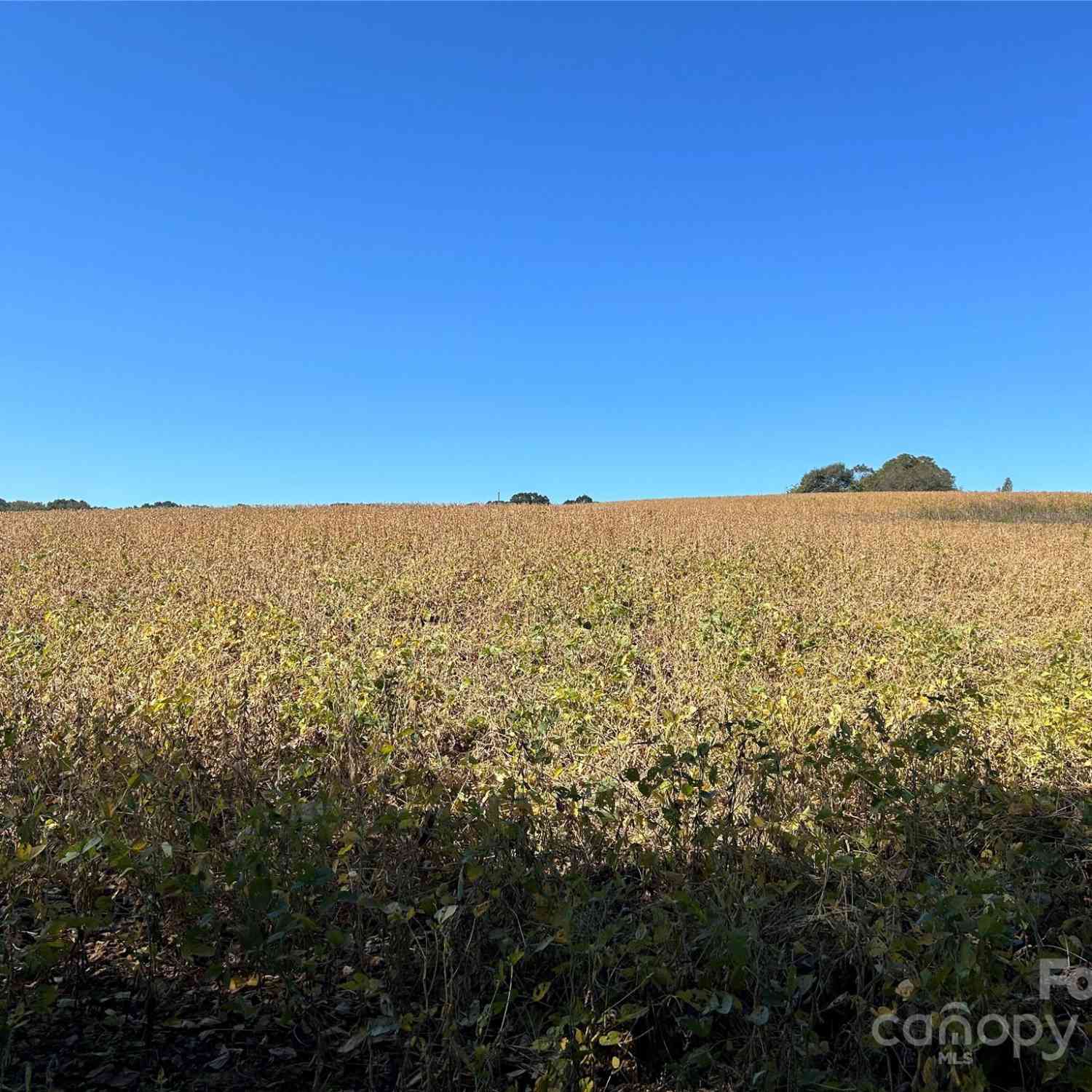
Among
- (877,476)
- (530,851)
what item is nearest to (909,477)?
(877,476)

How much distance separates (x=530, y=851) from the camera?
12.1 feet

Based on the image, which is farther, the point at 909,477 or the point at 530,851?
the point at 909,477

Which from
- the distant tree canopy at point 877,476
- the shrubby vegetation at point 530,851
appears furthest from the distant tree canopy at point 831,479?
the shrubby vegetation at point 530,851

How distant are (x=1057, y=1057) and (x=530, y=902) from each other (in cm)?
212

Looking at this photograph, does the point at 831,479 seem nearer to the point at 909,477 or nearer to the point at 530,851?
the point at 909,477

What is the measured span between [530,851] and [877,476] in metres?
92.1

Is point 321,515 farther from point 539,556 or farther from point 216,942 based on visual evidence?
point 216,942

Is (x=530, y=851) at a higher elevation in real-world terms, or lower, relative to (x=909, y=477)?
lower

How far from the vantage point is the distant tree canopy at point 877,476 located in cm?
7731

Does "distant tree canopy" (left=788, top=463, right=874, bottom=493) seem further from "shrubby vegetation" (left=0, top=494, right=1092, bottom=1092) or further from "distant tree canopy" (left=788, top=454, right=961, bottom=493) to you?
"shrubby vegetation" (left=0, top=494, right=1092, bottom=1092)

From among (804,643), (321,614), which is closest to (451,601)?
(321,614)

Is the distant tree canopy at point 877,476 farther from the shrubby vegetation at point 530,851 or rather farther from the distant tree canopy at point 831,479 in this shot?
the shrubby vegetation at point 530,851

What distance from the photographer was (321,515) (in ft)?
82.0

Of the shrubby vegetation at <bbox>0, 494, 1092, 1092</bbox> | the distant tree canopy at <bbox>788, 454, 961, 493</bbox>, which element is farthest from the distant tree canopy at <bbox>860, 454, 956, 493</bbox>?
the shrubby vegetation at <bbox>0, 494, 1092, 1092</bbox>
